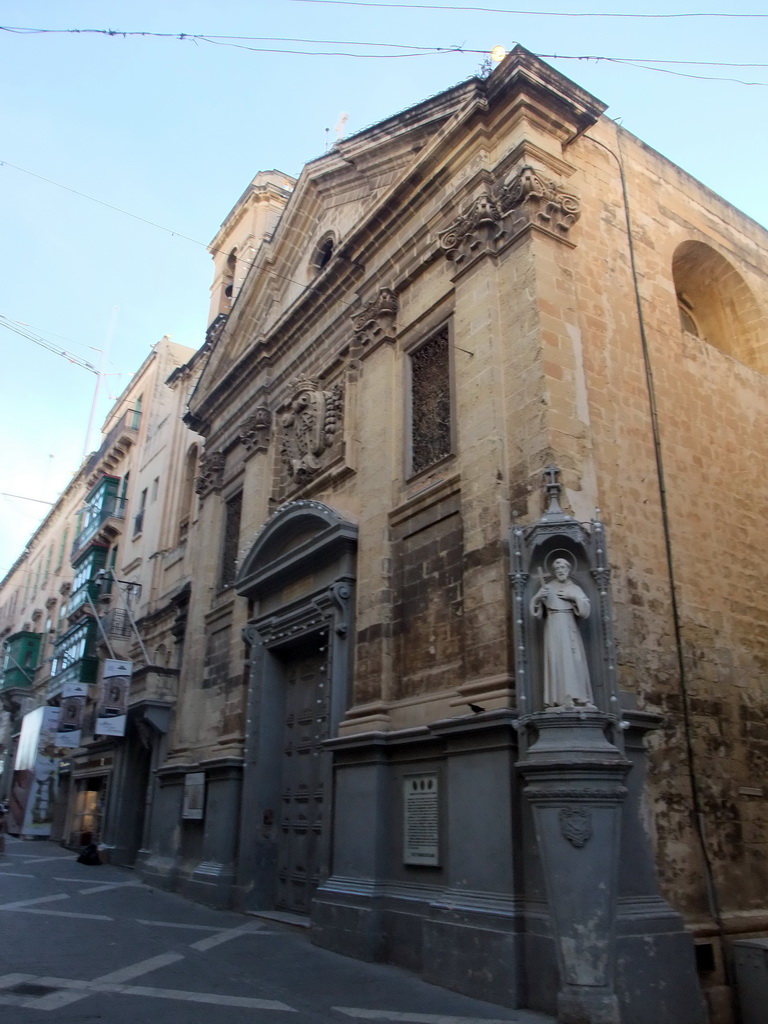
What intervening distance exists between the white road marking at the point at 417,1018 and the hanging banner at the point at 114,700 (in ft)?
41.3

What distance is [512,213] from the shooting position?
9.60m

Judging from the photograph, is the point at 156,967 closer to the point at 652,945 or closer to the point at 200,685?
the point at 652,945

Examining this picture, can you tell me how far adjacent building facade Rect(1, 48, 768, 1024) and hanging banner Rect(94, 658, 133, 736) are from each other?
3.54 meters

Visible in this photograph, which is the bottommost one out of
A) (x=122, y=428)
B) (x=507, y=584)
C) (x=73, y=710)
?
(x=507, y=584)

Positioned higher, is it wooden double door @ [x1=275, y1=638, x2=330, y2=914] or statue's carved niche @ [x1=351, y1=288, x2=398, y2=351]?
statue's carved niche @ [x1=351, y1=288, x2=398, y2=351]

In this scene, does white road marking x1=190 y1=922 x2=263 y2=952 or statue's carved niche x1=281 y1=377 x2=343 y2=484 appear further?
statue's carved niche x1=281 y1=377 x2=343 y2=484

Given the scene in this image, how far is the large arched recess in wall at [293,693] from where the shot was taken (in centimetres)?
1105

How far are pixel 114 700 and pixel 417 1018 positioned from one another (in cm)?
1370

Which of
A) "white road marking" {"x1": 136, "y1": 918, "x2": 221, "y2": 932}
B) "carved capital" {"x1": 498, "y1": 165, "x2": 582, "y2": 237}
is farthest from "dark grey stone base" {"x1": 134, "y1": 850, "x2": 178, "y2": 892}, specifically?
"carved capital" {"x1": 498, "y1": 165, "x2": 582, "y2": 237}

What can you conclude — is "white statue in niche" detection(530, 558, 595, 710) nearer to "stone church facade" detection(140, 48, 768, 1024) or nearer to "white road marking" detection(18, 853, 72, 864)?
"stone church facade" detection(140, 48, 768, 1024)

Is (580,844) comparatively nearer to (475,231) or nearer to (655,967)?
(655,967)

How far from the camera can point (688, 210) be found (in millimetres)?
11969

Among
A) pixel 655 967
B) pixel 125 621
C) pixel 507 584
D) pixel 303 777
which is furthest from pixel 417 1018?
pixel 125 621

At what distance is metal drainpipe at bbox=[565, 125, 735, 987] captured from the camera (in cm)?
779
